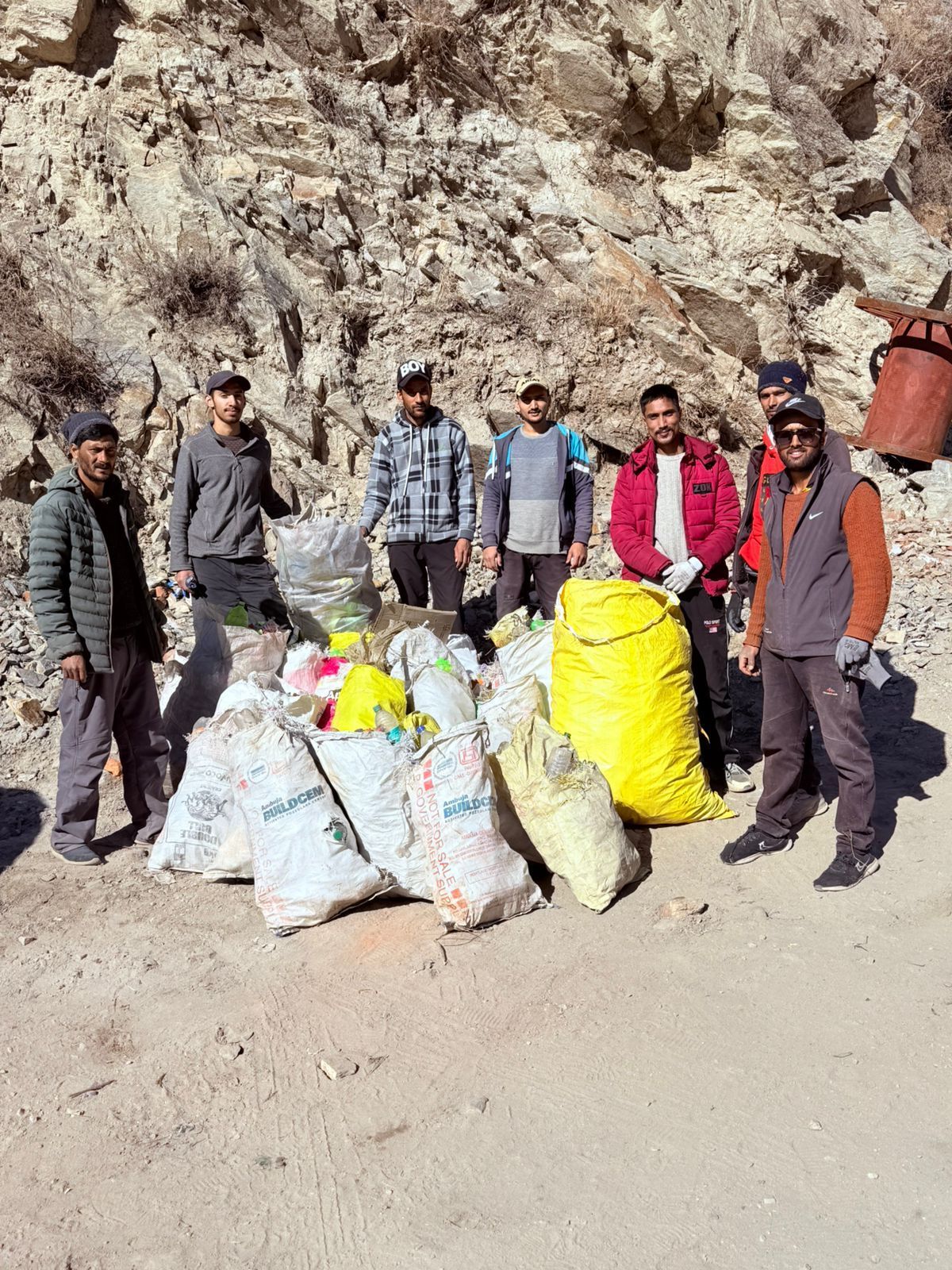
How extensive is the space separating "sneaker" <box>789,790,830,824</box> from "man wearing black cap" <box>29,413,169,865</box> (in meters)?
2.72

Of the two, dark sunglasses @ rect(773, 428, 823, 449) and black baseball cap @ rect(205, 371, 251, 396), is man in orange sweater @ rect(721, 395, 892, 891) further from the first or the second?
black baseball cap @ rect(205, 371, 251, 396)

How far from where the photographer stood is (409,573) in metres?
5.29

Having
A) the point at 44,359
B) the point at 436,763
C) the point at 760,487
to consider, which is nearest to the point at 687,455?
the point at 760,487

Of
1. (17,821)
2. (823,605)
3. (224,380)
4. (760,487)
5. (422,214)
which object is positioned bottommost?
(17,821)

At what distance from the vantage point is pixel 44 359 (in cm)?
674

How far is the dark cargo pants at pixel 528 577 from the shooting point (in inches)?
200

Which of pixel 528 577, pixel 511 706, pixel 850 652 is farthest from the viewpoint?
pixel 528 577

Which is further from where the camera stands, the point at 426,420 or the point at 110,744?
the point at 426,420

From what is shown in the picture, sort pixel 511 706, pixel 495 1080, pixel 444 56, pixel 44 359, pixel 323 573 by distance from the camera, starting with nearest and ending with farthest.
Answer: pixel 495 1080 < pixel 511 706 < pixel 323 573 < pixel 44 359 < pixel 444 56

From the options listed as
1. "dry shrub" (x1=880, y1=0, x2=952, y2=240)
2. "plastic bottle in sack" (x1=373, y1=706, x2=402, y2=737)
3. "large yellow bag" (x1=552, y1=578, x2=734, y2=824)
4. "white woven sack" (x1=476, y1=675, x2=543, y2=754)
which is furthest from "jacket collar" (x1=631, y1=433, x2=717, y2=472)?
"dry shrub" (x1=880, y1=0, x2=952, y2=240)

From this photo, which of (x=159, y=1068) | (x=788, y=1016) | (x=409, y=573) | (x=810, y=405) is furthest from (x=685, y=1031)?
(x=409, y=573)

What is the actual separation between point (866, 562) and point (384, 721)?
1.91 m

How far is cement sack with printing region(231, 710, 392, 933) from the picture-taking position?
11.2 ft

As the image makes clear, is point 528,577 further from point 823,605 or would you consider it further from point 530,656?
point 823,605
